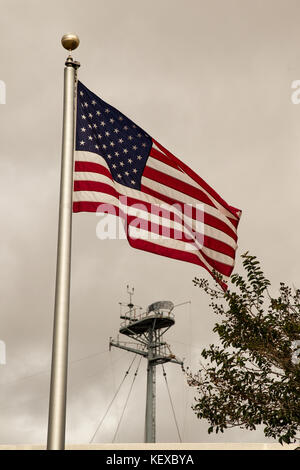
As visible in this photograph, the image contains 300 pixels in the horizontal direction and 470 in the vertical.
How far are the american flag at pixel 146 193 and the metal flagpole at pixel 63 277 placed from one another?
1.20 metres

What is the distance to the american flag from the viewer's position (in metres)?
10.4

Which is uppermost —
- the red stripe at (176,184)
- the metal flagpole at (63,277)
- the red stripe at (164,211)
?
the red stripe at (176,184)

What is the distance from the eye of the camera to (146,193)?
1152 cm

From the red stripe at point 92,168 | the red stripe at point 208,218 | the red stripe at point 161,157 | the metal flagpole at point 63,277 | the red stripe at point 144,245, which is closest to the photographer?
the metal flagpole at point 63,277

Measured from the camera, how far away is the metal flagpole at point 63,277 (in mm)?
7223

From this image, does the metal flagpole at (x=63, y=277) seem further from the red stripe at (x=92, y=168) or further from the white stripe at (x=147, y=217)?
the white stripe at (x=147, y=217)

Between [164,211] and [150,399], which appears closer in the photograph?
[164,211]

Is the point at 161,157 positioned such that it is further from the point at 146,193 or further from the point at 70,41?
the point at 70,41

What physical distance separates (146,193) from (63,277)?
4000 mm

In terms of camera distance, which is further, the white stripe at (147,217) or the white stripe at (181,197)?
the white stripe at (181,197)

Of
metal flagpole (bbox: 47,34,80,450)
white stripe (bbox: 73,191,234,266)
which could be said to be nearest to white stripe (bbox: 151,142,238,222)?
white stripe (bbox: 73,191,234,266)

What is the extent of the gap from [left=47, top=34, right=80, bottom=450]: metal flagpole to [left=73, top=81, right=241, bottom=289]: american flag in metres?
1.20

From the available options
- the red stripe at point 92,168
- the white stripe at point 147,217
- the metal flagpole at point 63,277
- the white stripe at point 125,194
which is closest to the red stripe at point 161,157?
the white stripe at point 125,194

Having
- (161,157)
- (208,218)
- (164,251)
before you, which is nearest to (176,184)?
(161,157)
